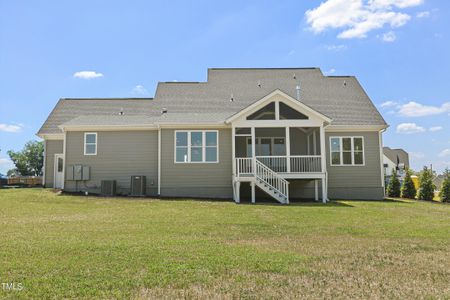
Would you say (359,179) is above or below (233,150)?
below

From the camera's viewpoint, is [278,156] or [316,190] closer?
[278,156]

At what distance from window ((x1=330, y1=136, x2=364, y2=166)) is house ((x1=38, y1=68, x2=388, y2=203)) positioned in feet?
0.17

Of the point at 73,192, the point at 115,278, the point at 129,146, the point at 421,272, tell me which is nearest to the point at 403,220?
the point at 421,272

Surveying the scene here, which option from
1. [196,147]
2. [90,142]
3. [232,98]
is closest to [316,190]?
[196,147]

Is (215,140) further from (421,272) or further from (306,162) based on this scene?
(421,272)

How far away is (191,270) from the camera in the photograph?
515cm

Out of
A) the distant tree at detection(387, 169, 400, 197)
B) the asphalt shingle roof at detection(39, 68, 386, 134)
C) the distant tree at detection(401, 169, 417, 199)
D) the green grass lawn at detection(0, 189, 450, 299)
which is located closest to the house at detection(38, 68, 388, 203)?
the asphalt shingle roof at detection(39, 68, 386, 134)

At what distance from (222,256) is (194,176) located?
12.0 metres

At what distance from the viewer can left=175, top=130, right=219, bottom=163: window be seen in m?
18.0

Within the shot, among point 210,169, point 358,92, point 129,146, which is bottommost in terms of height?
point 210,169

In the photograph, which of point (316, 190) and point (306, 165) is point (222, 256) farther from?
point (306, 165)

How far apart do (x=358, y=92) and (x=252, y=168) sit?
10.2 meters

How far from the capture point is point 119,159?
60.3 ft

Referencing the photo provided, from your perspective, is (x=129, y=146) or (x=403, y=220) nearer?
(x=403, y=220)
